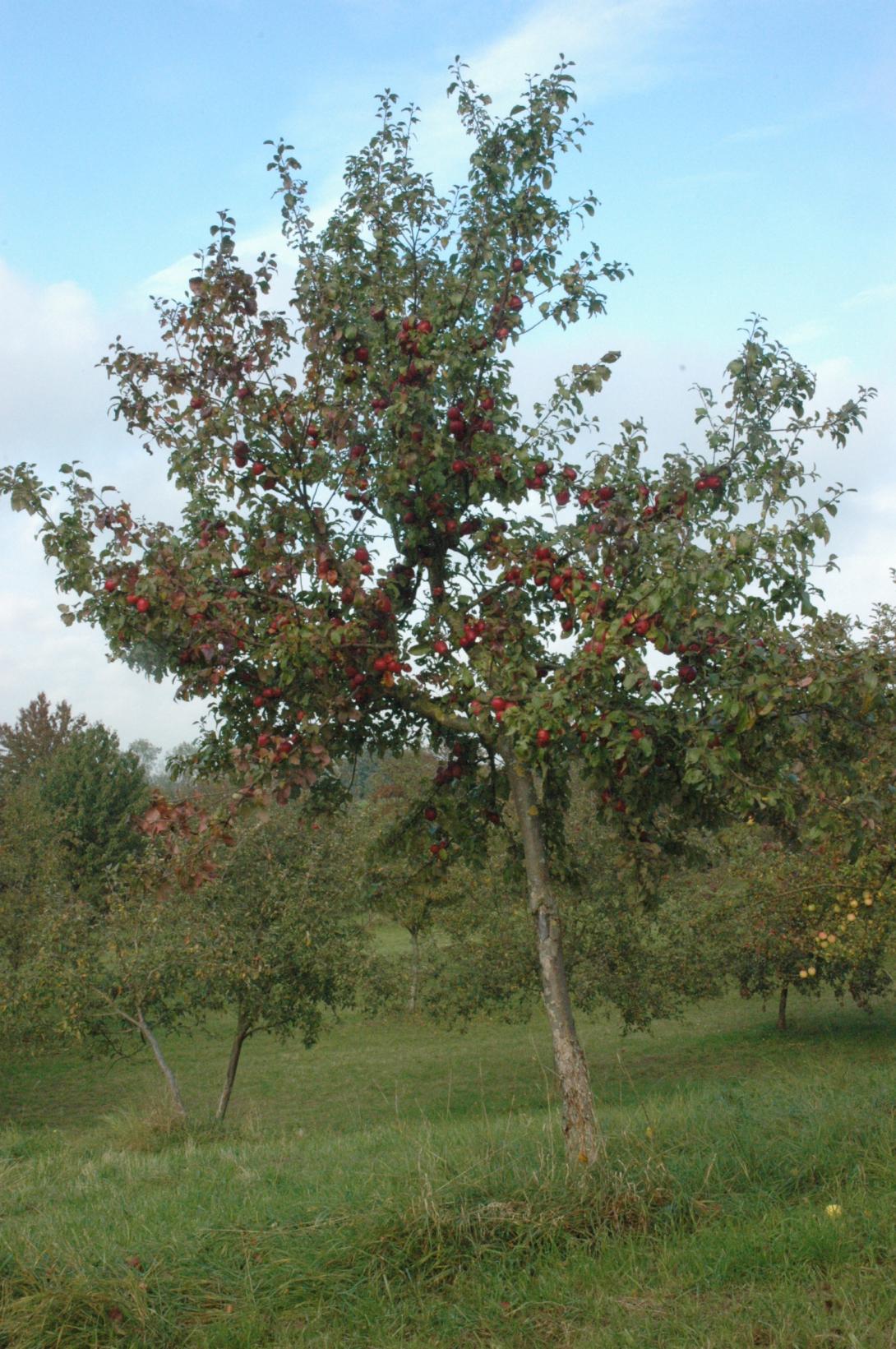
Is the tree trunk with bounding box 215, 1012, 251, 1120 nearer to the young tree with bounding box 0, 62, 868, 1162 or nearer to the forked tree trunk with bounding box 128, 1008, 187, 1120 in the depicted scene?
the forked tree trunk with bounding box 128, 1008, 187, 1120

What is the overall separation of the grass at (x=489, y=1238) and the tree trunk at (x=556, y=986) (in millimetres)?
161

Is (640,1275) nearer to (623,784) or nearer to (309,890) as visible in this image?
(623,784)

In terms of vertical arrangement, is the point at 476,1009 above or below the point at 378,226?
below

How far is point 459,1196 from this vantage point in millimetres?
4758

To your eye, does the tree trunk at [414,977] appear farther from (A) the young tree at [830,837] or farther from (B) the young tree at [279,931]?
(A) the young tree at [830,837]

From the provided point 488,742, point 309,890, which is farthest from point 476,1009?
point 488,742

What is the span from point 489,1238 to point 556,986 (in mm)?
1552

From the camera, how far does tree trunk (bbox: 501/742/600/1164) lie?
17.5 ft

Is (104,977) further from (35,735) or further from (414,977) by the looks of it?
(35,735)

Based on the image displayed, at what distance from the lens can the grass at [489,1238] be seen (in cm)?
397

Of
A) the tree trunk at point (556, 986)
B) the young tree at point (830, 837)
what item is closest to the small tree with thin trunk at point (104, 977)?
the young tree at point (830, 837)

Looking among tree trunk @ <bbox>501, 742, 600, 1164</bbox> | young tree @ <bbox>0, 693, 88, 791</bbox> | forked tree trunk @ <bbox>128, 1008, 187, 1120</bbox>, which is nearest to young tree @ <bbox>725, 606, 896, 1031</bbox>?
tree trunk @ <bbox>501, 742, 600, 1164</bbox>

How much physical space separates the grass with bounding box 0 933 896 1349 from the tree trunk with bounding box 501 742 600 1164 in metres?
0.16

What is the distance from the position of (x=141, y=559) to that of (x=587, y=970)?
40.8 feet
